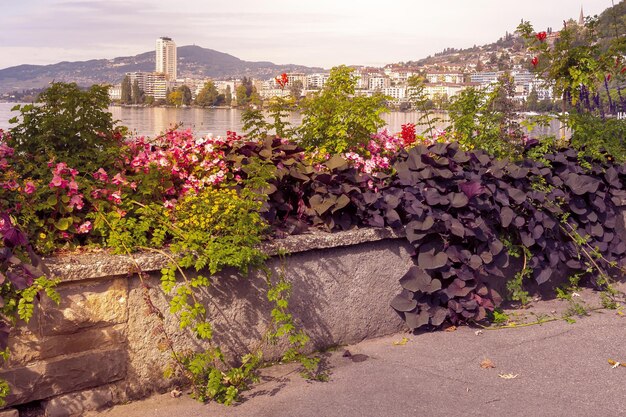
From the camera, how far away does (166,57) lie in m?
6.18

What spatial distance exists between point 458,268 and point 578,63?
10.1ft

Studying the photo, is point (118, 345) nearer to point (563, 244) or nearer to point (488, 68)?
point (563, 244)

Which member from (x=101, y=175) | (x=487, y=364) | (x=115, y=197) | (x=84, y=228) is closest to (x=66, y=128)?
(x=101, y=175)

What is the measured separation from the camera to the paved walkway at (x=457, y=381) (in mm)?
3752

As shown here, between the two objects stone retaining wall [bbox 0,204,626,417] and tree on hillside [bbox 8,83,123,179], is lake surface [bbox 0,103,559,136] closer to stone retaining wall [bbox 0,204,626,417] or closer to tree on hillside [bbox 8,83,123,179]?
tree on hillside [bbox 8,83,123,179]

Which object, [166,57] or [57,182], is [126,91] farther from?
[57,182]

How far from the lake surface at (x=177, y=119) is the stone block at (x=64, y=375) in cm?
175

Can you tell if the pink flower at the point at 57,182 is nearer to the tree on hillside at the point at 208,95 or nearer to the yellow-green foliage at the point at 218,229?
the yellow-green foliage at the point at 218,229

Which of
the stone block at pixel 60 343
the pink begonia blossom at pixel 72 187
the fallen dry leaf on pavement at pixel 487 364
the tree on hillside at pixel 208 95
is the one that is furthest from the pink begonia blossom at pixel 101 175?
the fallen dry leaf on pavement at pixel 487 364

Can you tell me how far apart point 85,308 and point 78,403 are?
53cm

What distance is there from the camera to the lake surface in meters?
5.14

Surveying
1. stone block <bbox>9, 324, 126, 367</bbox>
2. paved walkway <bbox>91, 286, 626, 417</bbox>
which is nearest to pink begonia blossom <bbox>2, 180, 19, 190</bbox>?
stone block <bbox>9, 324, 126, 367</bbox>

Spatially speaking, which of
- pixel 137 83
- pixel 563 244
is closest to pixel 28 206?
pixel 137 83

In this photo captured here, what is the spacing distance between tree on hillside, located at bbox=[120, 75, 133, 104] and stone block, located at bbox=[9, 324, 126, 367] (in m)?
2.52
